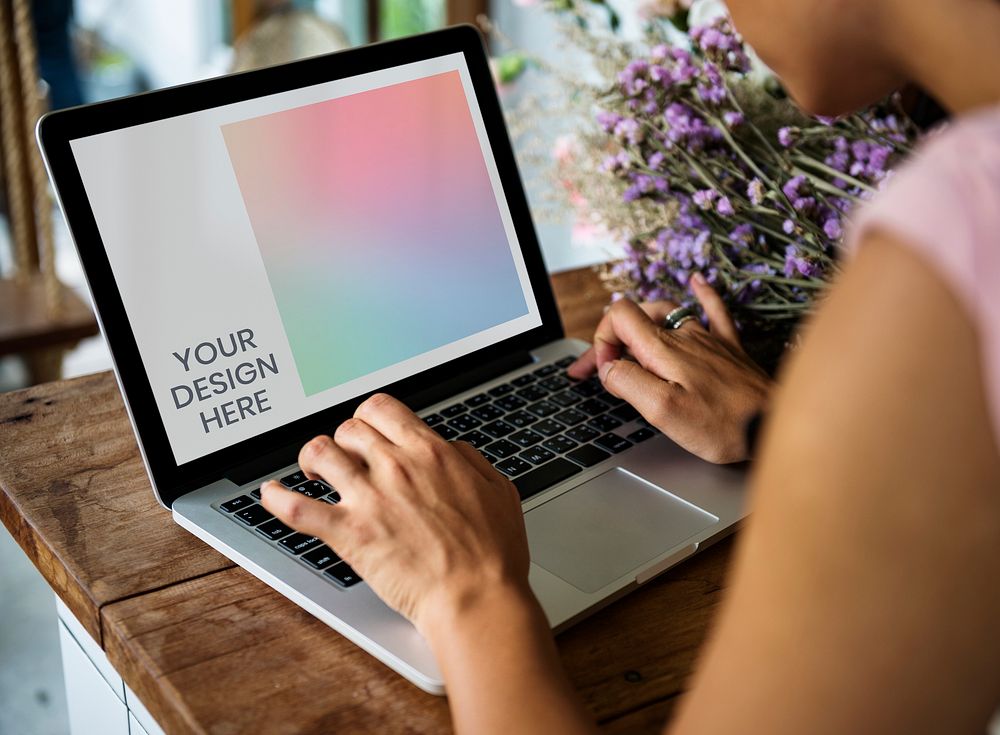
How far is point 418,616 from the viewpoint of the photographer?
59 centimetres

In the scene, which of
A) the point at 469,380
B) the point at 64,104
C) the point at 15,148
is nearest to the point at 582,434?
the point at 469,380

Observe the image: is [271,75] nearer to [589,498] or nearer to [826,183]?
[589,498]

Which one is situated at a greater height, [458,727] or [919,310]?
[919,310]

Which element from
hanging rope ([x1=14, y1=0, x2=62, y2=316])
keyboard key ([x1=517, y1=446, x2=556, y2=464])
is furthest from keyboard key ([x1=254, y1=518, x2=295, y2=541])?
hanging rope ([x1=14, y1=0, x2=62, y2=316])

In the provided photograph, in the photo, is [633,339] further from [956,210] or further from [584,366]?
[956,210]

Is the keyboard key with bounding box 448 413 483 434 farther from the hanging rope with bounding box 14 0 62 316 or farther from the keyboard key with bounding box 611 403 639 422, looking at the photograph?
the hanging rope with bounding box 14 0 62 316

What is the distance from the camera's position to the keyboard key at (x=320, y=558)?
26.6 inches

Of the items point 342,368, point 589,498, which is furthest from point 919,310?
point 342,368

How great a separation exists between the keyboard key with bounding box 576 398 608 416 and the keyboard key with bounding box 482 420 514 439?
0.07m

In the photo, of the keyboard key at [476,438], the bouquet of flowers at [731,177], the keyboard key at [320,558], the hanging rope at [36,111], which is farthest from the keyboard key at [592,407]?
the hanging rope at [36,111]

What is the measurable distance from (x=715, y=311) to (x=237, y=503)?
0.49 m

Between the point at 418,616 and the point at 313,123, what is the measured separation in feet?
1.47

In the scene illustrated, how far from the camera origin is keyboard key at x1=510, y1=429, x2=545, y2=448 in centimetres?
85

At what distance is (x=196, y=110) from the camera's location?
78cm
